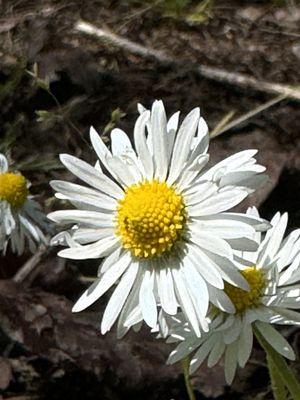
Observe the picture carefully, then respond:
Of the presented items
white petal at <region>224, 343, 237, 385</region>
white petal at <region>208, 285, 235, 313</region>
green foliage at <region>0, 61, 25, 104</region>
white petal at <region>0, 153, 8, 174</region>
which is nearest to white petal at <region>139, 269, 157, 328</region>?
white petal at <region>208, 285, 235, 313</region>

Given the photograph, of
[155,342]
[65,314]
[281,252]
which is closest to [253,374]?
[155,342]

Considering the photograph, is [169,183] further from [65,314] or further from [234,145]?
[234,145]

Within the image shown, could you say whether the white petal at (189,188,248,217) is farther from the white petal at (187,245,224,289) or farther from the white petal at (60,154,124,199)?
the white petal at (60,154,124,199)

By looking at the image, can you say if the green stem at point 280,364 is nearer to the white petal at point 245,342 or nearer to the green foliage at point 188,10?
the white petal at point 245,342

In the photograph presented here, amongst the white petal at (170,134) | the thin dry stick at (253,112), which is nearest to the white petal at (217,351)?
the white petal at (170,134)

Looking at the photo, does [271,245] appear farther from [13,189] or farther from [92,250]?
[13,189]

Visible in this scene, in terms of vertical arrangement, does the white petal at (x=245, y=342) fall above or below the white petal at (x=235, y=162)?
below

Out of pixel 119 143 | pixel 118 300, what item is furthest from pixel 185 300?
pixel 119 143
